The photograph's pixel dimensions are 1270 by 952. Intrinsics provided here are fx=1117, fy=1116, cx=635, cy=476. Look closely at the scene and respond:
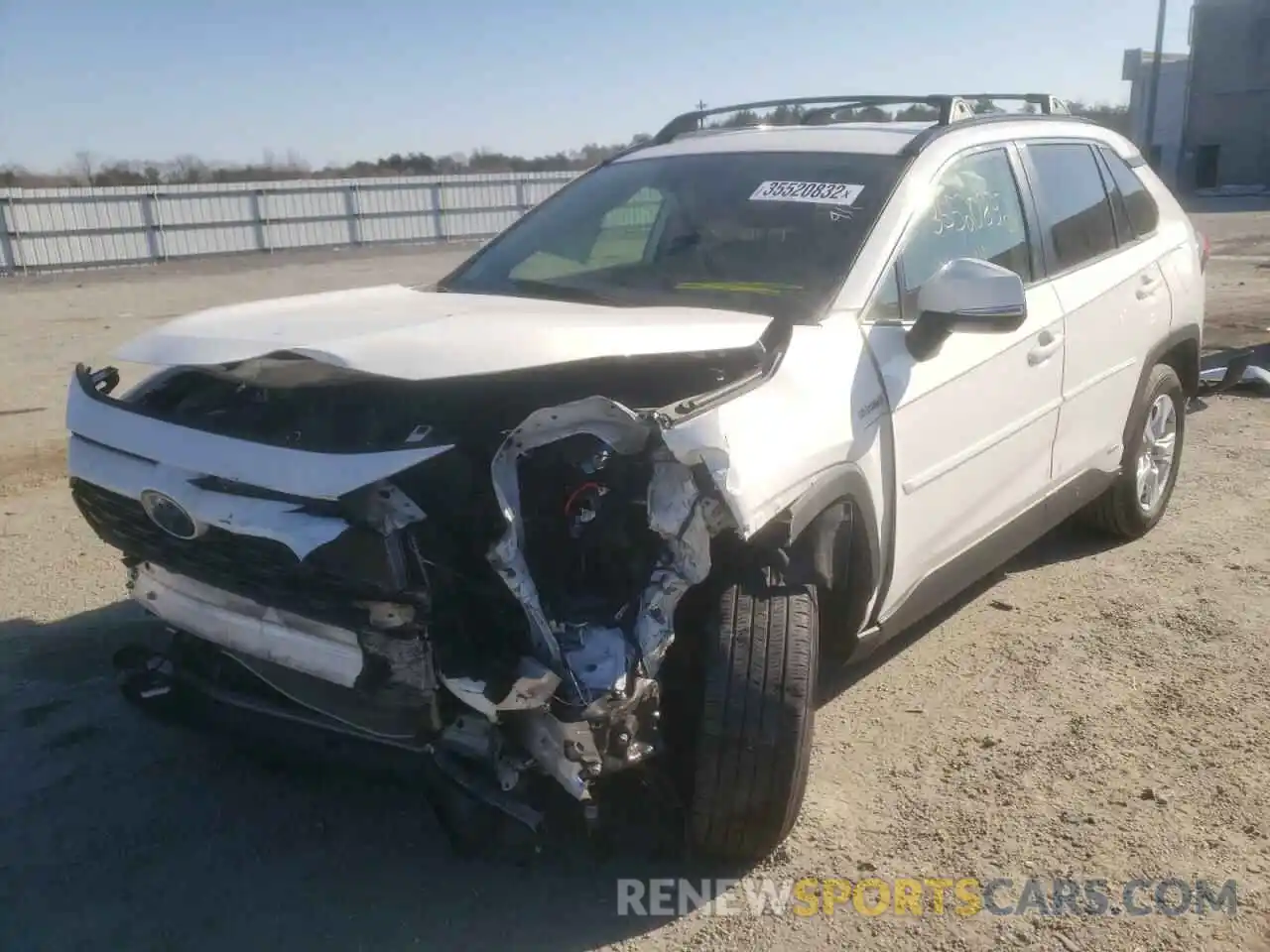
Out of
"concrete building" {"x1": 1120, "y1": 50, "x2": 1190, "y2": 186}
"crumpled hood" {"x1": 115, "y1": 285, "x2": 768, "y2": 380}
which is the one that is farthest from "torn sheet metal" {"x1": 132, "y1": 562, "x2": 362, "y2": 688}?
"concrete building" {"x1": 1120, "y1": 50, "x2": 1190, "y2": 186}

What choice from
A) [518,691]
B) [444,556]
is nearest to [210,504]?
[444,556]

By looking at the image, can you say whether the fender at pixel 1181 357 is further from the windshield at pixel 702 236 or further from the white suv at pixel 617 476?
the windshield at pixel 702 236

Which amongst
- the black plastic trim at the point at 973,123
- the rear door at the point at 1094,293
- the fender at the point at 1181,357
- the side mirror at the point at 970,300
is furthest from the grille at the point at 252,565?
the fender at the point at 1181,357

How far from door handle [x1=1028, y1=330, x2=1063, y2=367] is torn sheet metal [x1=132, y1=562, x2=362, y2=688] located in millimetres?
2508

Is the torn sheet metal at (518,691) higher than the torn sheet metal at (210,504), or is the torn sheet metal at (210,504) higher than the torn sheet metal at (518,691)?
the torn sheet metal at (210,504)

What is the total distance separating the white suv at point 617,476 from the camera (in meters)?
2.46

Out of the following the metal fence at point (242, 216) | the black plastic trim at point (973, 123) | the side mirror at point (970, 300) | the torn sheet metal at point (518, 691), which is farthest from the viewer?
the metal fence at point (242, 216)

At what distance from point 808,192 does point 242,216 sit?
2287 cm

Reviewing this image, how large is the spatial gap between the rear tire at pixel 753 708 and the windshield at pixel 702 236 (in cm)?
91

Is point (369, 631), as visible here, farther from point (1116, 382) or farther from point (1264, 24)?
point (1264, 24)

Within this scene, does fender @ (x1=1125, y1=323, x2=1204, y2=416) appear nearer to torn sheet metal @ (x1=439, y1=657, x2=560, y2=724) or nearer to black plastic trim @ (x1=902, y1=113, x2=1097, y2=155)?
black plastic trim @ (x1=902, y1=113, x2=1097, y2=155)

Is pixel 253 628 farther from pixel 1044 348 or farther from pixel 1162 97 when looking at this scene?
pixel 1162 97

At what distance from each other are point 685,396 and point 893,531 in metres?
0.78

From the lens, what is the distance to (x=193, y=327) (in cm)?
299
